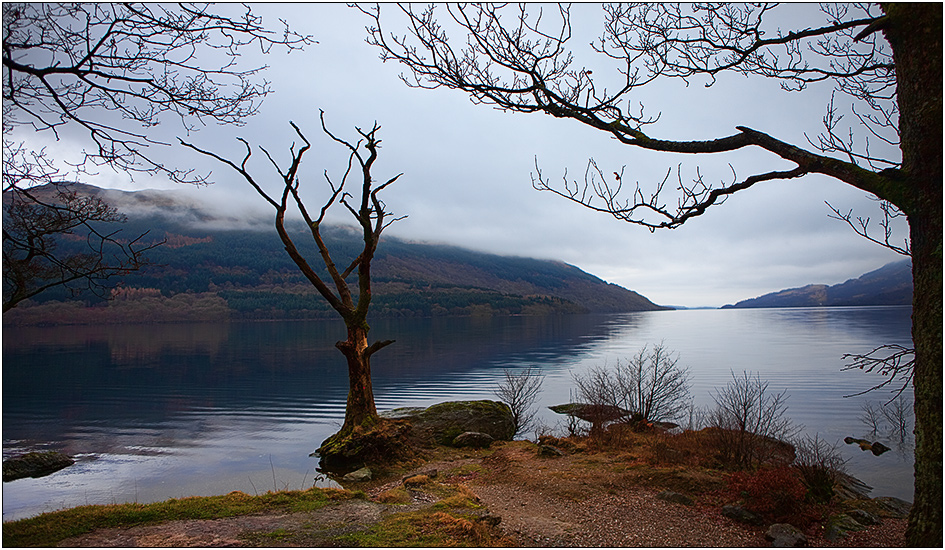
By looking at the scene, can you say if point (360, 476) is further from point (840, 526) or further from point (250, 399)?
point (250, 399)

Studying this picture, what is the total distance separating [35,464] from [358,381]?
585 inches

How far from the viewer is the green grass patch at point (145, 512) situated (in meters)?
7.22

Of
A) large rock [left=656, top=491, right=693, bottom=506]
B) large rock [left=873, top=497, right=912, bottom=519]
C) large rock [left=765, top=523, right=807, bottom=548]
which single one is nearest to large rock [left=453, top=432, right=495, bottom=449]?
large rock [left=656, top=491, right=693, bottom=506]

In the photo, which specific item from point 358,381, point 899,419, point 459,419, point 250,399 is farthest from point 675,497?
point 250,399

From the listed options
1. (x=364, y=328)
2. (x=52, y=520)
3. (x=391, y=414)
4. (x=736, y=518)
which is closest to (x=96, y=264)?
(x=52, y=520)

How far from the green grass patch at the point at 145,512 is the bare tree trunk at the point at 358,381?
5.64m

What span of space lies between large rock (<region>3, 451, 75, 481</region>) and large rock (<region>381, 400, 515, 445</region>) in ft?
43.2

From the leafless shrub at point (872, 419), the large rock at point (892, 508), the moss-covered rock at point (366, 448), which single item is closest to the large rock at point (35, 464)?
the moss-covered rock at point (366, 448)

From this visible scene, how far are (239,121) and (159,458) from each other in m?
21.5

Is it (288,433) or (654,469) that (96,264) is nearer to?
(654,469)

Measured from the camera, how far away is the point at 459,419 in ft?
Answer: 63.7

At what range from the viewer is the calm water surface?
1936 centimetres

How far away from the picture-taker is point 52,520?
7672mm

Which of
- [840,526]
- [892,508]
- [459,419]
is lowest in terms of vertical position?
[892,508]
